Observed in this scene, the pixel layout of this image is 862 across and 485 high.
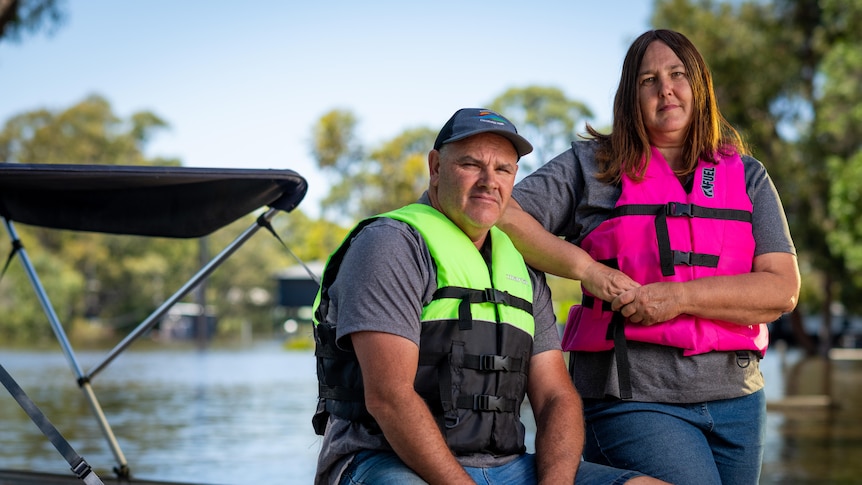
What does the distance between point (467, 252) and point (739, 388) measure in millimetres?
901

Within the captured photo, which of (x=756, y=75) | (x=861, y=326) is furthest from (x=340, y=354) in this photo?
(x=861, y=326)

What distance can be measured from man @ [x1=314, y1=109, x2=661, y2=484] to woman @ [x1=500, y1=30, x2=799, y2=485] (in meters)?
0.20

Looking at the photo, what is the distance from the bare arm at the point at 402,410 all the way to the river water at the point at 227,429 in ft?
2.92

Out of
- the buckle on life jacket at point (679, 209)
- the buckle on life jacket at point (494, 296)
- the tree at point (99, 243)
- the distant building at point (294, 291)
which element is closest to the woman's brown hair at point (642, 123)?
the buckle on life jacket at point (679, 209)

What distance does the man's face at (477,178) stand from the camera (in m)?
3.04

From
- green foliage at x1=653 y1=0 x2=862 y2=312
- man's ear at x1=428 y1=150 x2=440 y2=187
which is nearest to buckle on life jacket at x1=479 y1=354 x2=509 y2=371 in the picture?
man's ear at x1=428 y1=150 x2=440 y2=187

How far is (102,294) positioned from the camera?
8288 centimetres

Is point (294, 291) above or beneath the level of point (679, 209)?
above

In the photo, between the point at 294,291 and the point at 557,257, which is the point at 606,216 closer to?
the point at 557,257

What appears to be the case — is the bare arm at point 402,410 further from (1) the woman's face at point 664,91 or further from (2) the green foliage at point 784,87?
(2) the green foliage at point 784,87

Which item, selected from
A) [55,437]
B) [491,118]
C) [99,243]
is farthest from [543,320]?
[99,243]

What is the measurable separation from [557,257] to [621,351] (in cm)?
34

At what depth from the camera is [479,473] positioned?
2.97 m

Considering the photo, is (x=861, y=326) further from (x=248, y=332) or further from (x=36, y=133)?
(x=36, y=133)
